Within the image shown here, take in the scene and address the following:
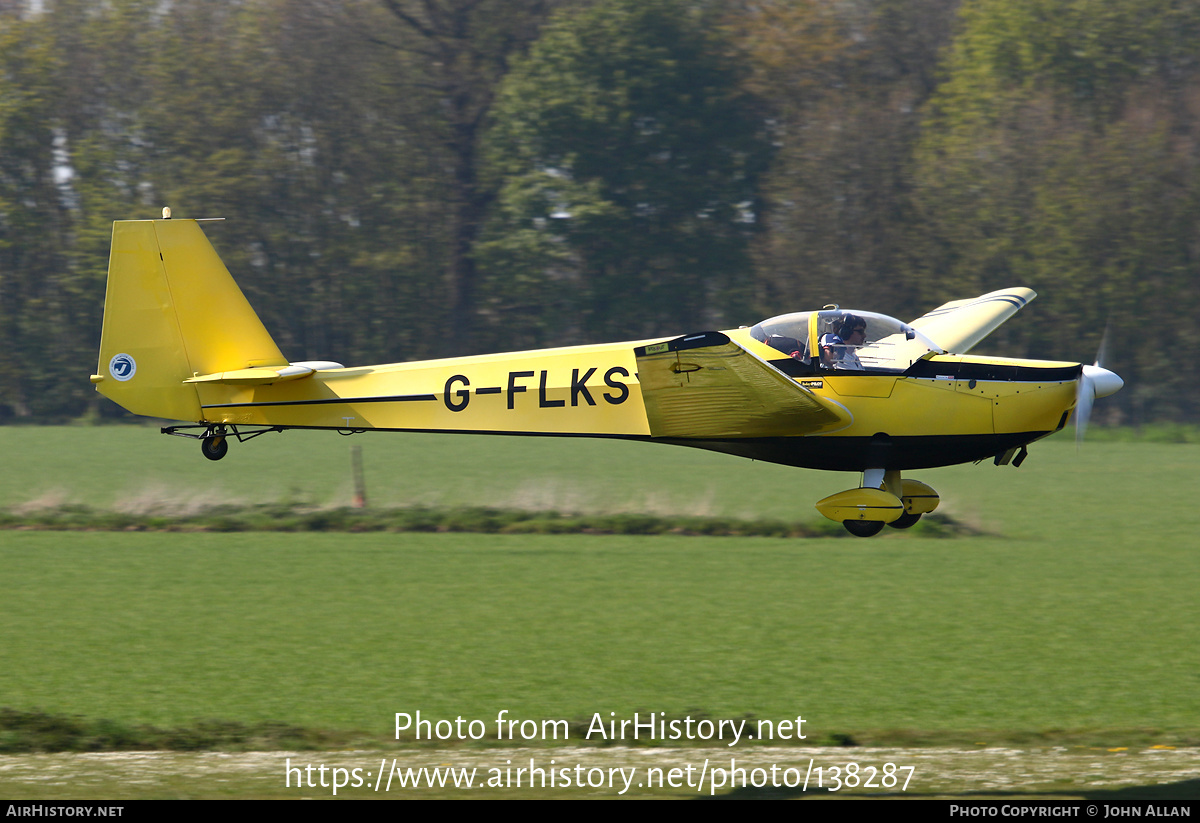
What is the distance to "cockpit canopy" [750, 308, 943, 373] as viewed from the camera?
1362 centimetres

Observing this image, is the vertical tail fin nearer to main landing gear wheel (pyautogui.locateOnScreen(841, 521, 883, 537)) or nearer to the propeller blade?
main landing gear wheel (pyautogui.locateOnScreen(841, 521, 883, 537))

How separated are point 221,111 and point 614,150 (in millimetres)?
18546

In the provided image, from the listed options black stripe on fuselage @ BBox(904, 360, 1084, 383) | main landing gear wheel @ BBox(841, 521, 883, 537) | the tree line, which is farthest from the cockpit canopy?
the tree line

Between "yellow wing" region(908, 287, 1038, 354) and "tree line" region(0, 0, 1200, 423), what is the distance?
30.5 metres

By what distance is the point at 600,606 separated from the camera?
109 feet

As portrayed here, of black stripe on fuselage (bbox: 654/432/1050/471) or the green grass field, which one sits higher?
black stripe on fuselage (bbox: 654/432/1050/471)

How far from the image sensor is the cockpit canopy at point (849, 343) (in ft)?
44.7

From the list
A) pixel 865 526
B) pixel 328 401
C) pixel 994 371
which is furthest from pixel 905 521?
pixel 328 401

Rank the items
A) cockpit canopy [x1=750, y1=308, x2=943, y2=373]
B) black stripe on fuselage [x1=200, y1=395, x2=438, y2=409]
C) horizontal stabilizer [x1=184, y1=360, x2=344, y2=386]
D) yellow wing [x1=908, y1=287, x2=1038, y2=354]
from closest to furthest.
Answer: cockpit canopy [x1=750, y1=308, x2=943, y2=373]
horizontal stabilizer [x1=184, y1=360, x2=344, y2=386]
black stripe on fuselage [x1=200, y1=395, x2=438, y2=409]
yellow wing [x1=908, y1=287, x2=1038, y2=354]

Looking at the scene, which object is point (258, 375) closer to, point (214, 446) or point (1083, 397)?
point (214, 446)

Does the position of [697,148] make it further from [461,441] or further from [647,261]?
[461,441]

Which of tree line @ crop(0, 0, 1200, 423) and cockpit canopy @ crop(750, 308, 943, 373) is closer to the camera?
cockpit canopy @ crop(750, 308, 943, 373)

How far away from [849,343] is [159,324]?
27.8ft
